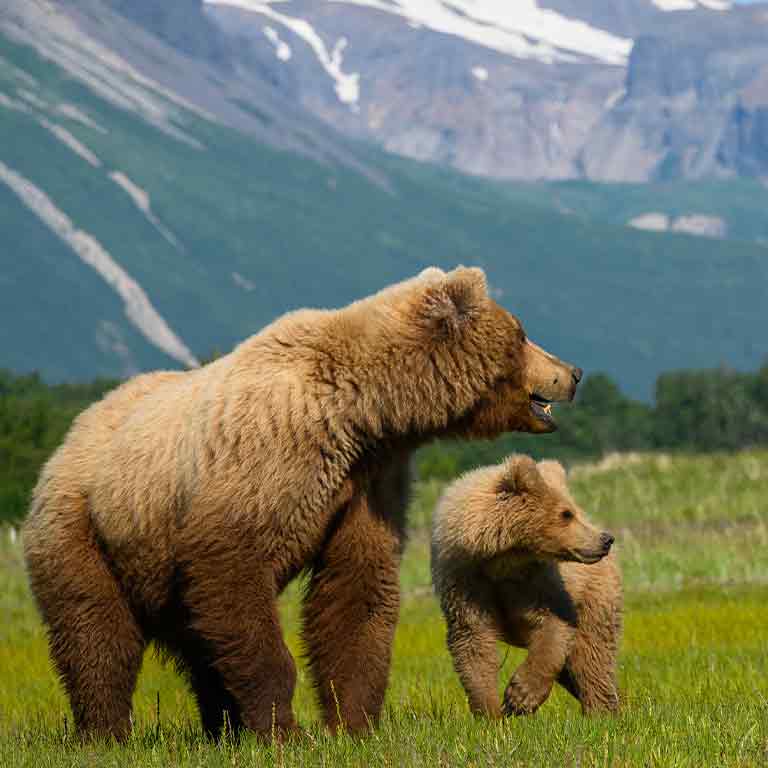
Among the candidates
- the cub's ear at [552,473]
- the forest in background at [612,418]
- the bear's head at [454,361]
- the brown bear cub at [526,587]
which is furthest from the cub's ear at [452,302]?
the forest in background at [612,418]

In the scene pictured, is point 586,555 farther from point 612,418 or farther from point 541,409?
point 612,418

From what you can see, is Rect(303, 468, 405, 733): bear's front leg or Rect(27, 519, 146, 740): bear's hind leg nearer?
Rect(303, 468, 405, 733): bear's front leg

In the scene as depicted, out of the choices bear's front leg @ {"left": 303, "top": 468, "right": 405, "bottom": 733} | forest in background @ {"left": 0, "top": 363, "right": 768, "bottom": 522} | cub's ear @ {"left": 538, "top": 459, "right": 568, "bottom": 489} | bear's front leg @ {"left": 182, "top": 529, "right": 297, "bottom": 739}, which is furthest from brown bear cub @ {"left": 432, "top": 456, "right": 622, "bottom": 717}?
forest in background @ {"left": 0, "top": 363, "right": 768, "bottom": 522}

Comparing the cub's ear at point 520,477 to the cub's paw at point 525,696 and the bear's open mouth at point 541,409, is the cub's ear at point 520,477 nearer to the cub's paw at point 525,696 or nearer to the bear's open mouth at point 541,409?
the cub's paw at point 525,696

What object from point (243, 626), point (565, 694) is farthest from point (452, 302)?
point (565, 694)

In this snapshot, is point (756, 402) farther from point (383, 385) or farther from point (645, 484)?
point (383, 385)

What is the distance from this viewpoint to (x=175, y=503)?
7227 mm

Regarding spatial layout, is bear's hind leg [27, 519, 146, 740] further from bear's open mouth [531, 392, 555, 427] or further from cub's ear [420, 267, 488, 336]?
bear's open mouth [531, 392, 555, 427]

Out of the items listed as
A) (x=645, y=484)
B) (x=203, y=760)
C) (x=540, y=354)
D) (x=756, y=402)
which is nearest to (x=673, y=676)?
(x=540, y=354)

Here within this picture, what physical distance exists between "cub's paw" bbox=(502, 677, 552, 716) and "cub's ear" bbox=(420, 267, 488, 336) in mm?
1812

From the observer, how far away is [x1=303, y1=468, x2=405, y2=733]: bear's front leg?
7.20m

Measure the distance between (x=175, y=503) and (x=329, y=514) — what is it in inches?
25.6

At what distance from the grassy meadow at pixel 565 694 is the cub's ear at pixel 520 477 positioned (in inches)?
33.9

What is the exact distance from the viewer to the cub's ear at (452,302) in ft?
23.5
